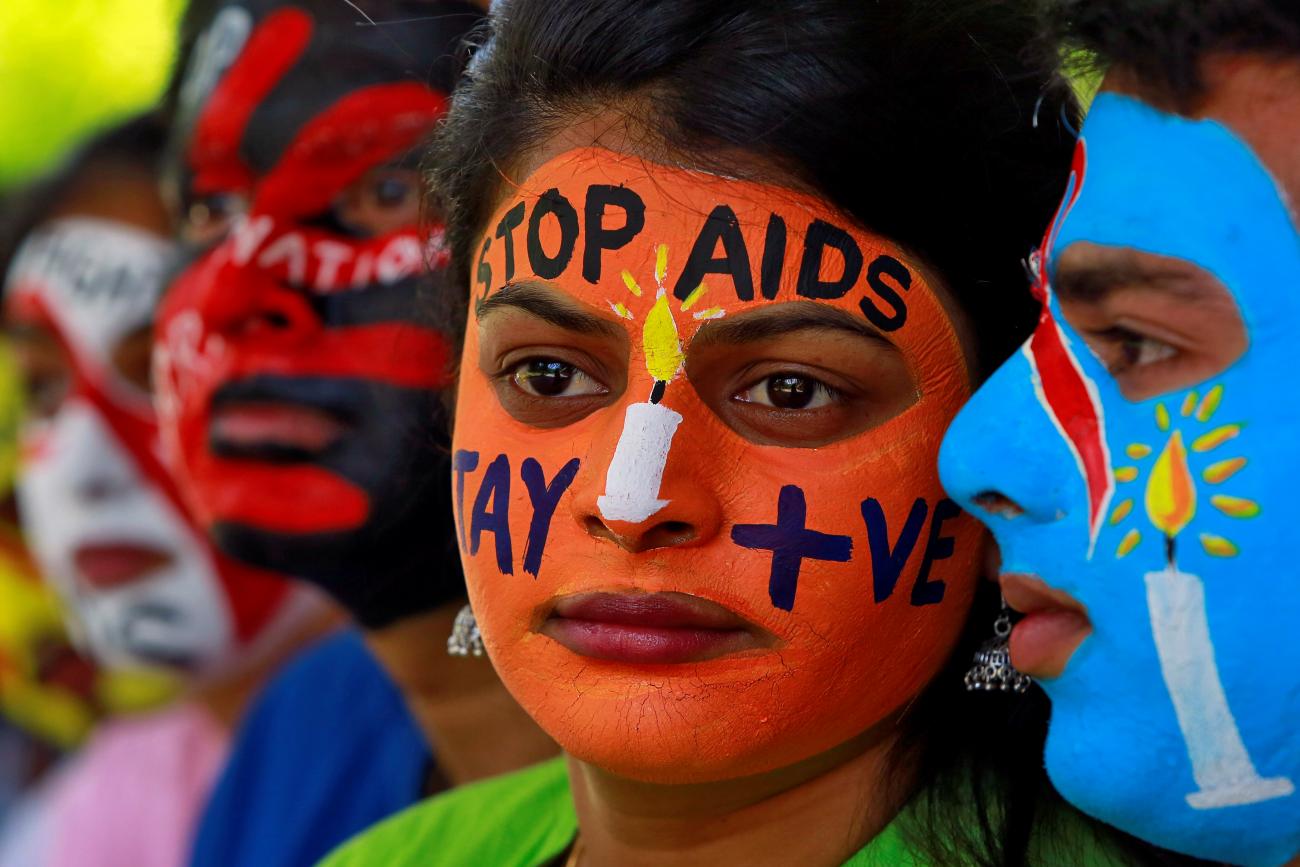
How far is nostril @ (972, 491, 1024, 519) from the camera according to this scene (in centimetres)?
150

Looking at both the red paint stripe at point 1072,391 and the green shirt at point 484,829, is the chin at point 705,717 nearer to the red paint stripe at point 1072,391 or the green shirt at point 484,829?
the red paint stripe at point 1072,391

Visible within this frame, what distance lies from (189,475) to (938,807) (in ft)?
5.14

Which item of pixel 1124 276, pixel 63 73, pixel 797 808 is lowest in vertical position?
pixel 797 808

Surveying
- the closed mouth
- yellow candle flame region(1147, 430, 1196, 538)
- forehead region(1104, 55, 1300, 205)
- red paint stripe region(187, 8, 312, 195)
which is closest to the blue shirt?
the closed mouth

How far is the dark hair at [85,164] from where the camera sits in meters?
3.70

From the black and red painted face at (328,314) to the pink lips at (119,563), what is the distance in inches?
31.0

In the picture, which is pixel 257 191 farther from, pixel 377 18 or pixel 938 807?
pixel 938 807

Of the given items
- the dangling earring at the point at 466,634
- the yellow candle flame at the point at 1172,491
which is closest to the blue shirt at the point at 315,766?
the dangling earring at the point at 466,634

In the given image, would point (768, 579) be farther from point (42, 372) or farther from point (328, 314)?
point (42, 372)

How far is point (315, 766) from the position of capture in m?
3.13

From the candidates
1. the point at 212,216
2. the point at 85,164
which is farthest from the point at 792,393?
the point at 85,164

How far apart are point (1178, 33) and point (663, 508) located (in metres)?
0.65

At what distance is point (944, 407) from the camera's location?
1.71 meters

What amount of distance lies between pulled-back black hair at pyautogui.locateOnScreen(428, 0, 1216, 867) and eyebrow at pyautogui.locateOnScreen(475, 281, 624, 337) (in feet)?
0.57
